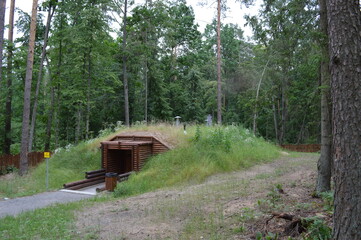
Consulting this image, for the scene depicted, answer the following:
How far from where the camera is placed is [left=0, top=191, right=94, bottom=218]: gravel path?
27.0ft

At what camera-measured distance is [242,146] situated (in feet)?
48.1

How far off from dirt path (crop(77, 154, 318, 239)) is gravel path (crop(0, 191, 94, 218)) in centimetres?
219

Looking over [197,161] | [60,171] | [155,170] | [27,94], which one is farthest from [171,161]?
[27,94]

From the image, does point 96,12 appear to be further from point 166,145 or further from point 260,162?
point 260,162

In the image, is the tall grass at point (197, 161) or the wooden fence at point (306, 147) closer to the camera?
the tall grass at point (197, 161)

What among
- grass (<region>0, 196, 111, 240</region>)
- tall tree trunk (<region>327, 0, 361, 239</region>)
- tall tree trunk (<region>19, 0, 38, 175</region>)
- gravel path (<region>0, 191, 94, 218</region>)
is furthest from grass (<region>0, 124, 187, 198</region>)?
tall tree trunk (<region>327, 0, 361, 239</region>)

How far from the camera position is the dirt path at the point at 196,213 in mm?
4844

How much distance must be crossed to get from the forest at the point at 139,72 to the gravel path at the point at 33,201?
6.67 metres

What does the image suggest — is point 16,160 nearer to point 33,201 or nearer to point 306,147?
point 33,201

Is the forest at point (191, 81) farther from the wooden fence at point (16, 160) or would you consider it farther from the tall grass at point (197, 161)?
the wooden fence at point (16, 160)

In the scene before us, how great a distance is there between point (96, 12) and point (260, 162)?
1308 centimetres

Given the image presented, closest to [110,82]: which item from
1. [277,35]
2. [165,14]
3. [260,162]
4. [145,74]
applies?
[145,74]

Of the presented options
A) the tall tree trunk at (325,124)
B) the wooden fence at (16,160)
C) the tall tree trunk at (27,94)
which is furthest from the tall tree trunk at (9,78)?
the tall tree trunk at (325,124)

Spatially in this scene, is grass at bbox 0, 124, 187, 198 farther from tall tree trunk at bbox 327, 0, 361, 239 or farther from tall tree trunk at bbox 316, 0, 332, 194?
tall tree trunk at bbox 327, 0, 361, 239
